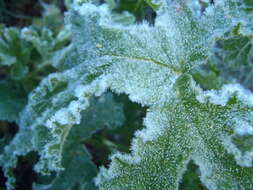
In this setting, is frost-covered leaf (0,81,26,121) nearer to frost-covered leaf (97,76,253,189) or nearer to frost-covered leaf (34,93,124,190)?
frost-covered leaf (34,93,124,190)

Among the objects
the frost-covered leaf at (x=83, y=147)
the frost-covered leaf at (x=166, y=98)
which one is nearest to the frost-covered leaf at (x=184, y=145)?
the frost-covered leaf at (x=166, y=98)

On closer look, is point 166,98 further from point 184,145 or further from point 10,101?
point 10,101

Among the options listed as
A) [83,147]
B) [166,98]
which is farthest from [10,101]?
[166,98]

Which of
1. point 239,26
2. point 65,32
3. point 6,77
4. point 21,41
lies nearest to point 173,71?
point 239,26

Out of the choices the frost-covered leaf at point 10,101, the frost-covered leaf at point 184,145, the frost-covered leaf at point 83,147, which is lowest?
the frost-covered leaf at point 83,147

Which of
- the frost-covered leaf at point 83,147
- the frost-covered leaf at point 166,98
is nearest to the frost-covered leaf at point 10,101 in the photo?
the frost-covered leaf at point 83,147

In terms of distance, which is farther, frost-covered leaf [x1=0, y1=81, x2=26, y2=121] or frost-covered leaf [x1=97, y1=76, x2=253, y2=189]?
frost-covered leaf [x1=0, y1=81, x2=26, y2=121]

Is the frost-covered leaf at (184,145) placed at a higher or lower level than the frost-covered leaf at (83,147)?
higher

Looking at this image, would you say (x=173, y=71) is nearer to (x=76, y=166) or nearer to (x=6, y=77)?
(x=76, y=166)

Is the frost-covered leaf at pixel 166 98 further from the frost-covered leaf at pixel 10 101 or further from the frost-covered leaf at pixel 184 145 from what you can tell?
the frost-covered leaf at pixel 10 101

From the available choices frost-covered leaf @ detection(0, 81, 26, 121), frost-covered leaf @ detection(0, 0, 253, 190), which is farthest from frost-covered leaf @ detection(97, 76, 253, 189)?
frost-covered leaf @ detection(0, 81, 26, 121)

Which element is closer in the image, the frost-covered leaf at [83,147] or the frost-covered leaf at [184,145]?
the frost-covered leaf at [184,145]
